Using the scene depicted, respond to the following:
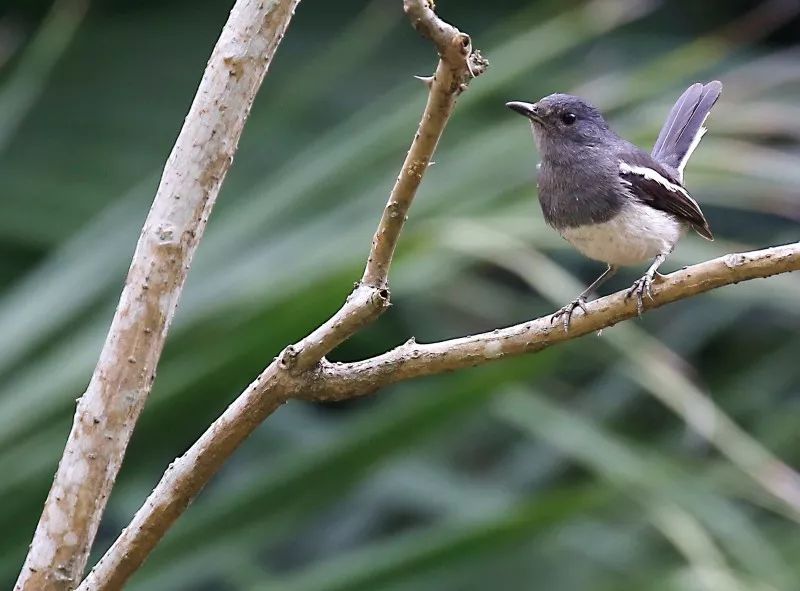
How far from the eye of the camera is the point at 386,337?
313 cm

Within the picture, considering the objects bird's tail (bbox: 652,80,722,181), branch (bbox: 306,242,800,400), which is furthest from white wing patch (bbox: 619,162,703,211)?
branch (bbox: 306,242,800,400)

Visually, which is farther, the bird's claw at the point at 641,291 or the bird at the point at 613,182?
the bird at the point at 613,182

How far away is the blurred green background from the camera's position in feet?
6.74

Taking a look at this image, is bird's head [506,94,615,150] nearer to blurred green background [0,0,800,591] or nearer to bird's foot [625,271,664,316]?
blurred green background [0,0,800,591]

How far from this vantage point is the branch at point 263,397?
49.9 inches

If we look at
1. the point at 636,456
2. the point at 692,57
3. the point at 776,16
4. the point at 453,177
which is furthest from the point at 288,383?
the point at 776,16

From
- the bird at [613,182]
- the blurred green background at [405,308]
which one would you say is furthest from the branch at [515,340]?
the blurred green background at [405,308]

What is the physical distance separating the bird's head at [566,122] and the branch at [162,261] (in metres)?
0.92

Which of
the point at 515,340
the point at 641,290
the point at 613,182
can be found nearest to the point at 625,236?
the point at 613,182

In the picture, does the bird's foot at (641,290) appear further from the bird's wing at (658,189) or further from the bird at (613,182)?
the bird's wing at (658,189)

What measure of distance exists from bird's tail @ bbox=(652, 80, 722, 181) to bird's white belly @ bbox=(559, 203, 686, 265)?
0.24 metres

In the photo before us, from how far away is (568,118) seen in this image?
2238 mm

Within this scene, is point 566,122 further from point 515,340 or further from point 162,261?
point 162,261

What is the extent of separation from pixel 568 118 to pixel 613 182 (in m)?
0.19
